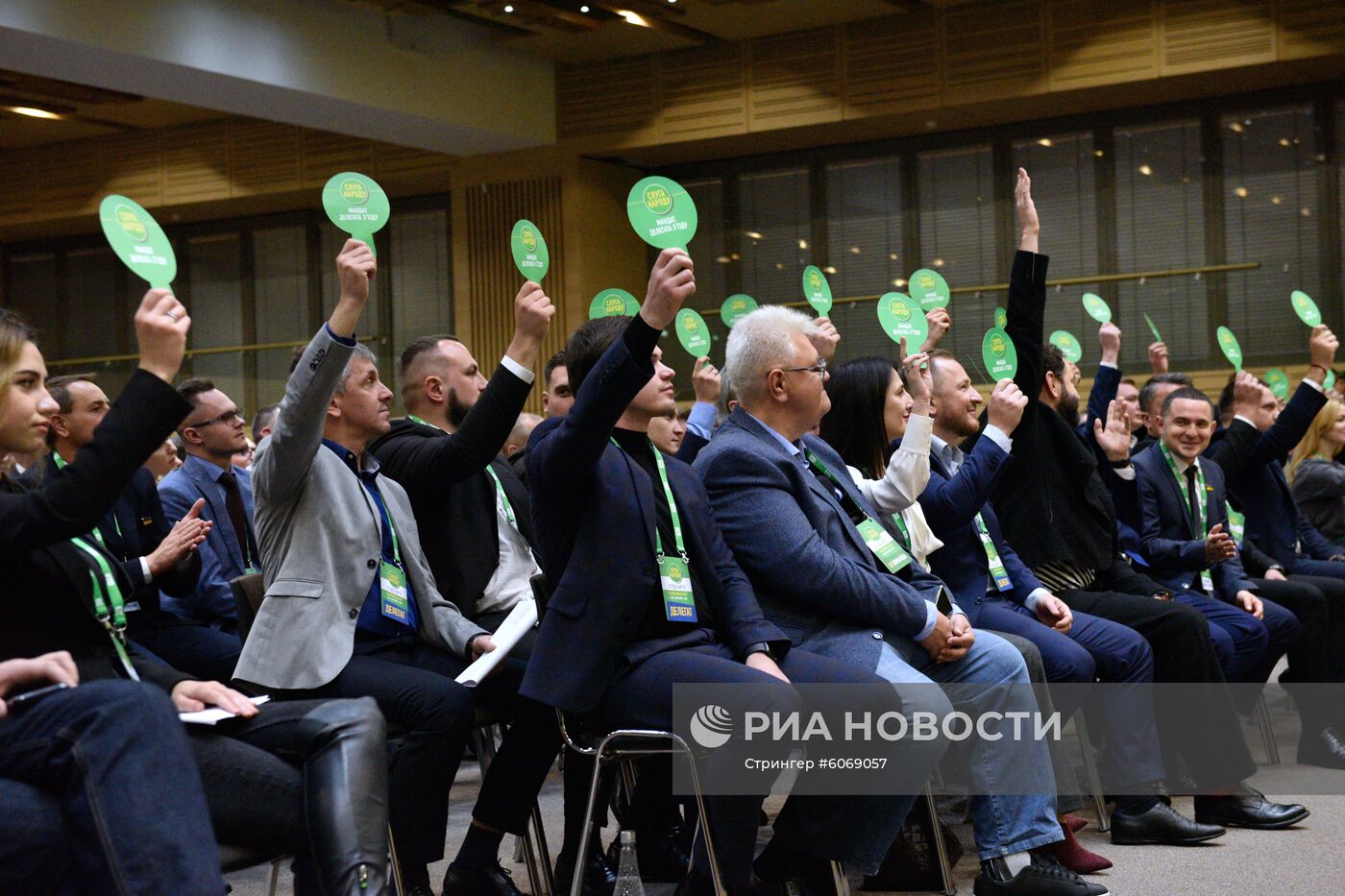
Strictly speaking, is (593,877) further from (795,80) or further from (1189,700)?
(795,80)

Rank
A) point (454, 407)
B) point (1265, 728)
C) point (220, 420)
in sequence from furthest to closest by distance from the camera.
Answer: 1. point (1265, 728)
2. point (220, 420)
3. point (454, 407)

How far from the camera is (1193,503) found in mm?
5363

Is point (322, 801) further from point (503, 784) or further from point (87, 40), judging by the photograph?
point (87, 40)

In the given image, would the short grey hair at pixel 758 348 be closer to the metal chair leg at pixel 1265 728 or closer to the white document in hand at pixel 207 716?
the white document in hand at pixel 207 716

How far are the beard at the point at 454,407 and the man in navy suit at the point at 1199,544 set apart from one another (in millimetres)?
2600

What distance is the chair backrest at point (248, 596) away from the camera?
3.22 m

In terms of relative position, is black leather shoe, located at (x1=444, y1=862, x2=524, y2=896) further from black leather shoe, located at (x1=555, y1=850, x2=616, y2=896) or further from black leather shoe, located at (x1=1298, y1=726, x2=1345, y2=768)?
black leather shoe, located at (x1=1298, y1=726, x2=1345, y2=768)

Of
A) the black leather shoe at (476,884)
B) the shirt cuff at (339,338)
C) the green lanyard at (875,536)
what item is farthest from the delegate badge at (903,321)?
the black leather shoe at (476,884)

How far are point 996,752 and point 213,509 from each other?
8.40ft

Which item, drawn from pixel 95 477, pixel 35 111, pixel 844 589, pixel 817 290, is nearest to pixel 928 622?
pixel 844 589

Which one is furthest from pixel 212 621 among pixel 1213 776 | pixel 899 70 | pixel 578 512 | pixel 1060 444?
pixel 899 70

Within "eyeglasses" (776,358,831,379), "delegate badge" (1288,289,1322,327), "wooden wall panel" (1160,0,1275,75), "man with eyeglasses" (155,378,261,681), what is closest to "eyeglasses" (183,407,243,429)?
"man with eyeglasses" (155,378,261,681)

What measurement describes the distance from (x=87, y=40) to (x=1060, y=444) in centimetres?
780

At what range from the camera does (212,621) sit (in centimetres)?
431
